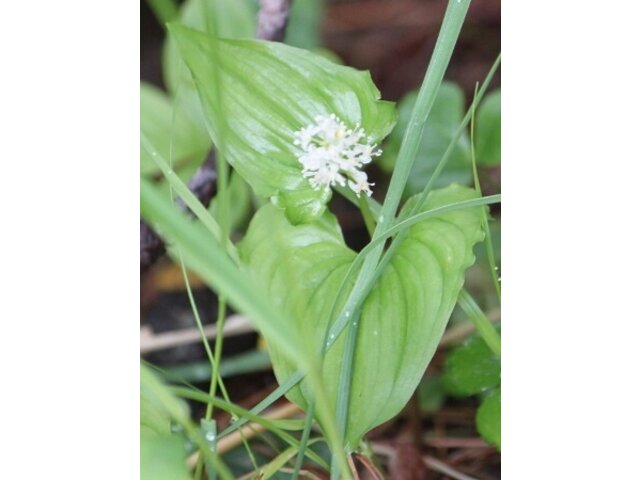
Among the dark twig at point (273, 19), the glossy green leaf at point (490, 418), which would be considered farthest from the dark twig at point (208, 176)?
the glossy green leaf at point (490, 418)

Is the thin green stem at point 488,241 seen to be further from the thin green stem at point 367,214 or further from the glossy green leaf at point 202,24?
the glossy green leaf at point 202,24

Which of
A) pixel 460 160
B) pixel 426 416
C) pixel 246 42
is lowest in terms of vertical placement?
pixel 426 416

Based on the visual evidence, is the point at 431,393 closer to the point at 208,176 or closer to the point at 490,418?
the point at 490,418

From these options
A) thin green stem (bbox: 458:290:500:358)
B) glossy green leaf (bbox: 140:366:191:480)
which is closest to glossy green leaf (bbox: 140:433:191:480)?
glossy green leaf (bbox: 140:366:191:480)
